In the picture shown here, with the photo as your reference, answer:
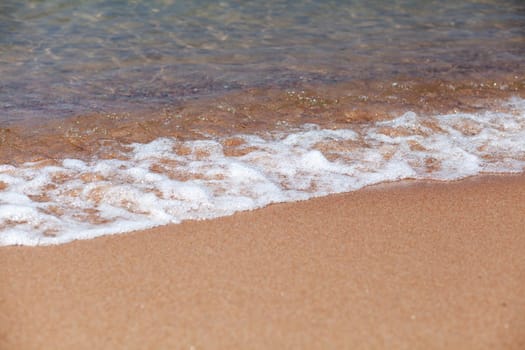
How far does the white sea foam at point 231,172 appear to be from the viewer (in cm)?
341

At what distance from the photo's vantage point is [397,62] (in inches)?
259

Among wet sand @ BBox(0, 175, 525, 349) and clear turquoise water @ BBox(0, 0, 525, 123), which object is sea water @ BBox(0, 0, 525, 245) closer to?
clear turquoise water @ BBox(0, 0, 525, 123)

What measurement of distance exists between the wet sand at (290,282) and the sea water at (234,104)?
0.87 ft

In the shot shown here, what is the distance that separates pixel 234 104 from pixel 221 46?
5.61 ft

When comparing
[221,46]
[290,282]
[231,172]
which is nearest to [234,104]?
[231,172]

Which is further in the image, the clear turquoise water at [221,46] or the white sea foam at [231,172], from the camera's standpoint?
the clear turquoise water at [221,46]

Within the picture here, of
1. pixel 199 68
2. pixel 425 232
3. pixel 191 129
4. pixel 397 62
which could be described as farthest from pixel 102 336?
pixel 397 62

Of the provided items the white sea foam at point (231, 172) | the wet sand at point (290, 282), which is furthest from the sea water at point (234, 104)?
the wet sand at point (290, 282)

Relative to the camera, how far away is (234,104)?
5363mm

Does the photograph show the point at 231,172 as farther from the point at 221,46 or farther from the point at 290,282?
the point at 221,46

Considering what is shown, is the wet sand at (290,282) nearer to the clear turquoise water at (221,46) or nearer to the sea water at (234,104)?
the sea water at (234,104)

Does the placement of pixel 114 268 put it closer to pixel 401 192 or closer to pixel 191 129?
pixel 401 192

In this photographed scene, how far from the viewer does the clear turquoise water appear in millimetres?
5750

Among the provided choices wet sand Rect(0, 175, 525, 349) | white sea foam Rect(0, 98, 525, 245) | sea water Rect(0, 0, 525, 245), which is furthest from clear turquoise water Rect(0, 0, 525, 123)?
wet sand Rect(0, 175, 525, 349)
